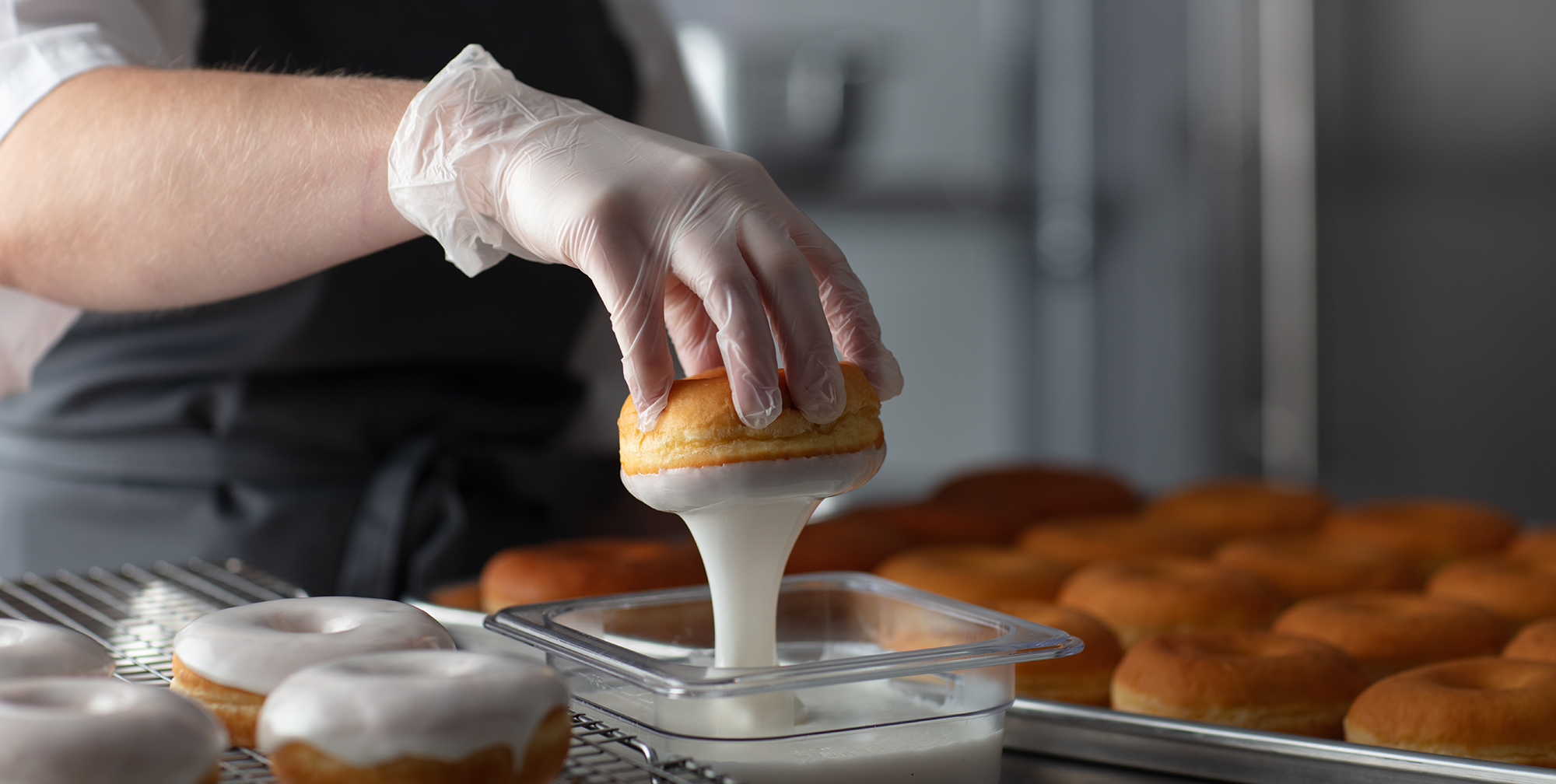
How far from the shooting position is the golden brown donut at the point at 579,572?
123 cm

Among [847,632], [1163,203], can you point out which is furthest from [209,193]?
[1163,203]

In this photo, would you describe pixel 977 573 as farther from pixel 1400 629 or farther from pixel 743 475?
pixel 743 475

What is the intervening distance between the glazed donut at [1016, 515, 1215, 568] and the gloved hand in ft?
1.84

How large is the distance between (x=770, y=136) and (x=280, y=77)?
9.22 feet

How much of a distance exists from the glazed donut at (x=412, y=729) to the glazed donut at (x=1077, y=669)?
46cm

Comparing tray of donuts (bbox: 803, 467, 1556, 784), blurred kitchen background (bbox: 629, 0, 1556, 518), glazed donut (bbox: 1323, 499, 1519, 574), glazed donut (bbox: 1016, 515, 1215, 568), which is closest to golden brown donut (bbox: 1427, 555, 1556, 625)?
tray of donuts (bbox: 803, 467, 1556, 784)

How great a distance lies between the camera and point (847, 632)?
103cm

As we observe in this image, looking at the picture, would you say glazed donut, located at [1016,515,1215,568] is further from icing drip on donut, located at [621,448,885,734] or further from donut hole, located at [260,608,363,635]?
donut hole, located at [260,608,363,635]

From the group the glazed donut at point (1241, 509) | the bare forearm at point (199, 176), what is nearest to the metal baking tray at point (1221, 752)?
the bare forearm at point (199, 176)

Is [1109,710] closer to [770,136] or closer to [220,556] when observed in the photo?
[220,556]

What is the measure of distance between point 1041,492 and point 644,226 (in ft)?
3.37

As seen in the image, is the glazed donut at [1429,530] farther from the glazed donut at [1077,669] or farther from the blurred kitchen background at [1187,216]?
the blurred kitchen background at [1187,216]

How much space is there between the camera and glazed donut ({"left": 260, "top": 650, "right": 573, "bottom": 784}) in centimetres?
66

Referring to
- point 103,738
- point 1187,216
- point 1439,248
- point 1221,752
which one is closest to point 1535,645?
point 1221,752
